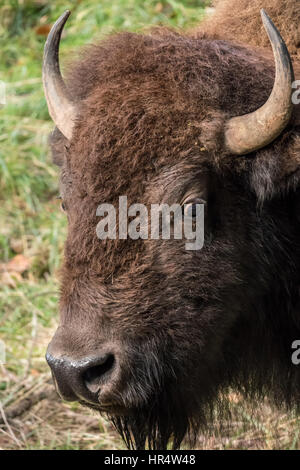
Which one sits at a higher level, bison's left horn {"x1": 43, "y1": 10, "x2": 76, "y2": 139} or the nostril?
bison's left horn {"x1": 43, "y1": 10, "x2": 76, "y2": 139}

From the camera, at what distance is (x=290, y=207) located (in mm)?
3750

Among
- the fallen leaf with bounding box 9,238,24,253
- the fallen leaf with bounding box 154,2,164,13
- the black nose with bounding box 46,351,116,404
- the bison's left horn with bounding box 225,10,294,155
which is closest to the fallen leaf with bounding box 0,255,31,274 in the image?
the fallen leaf with bounding box 9,238,24,253

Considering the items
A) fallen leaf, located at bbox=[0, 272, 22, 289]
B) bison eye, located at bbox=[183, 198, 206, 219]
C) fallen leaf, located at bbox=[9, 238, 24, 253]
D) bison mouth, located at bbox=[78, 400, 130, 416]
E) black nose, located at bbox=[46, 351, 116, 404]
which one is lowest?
bison mouth, located at bbox=[78, 400, 130, 416]

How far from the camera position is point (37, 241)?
7391 mm

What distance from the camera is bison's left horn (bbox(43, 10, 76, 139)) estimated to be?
3867 millimetres

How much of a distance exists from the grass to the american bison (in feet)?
2.20

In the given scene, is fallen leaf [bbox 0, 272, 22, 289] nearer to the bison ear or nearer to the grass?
the grass

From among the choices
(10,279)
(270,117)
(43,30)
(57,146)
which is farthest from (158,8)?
(270,117)

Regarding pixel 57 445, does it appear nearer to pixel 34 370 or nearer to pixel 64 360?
pixel 34 370

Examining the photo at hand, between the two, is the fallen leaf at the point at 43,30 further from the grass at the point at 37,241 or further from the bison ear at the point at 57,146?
the bison ear at the point at 57,146

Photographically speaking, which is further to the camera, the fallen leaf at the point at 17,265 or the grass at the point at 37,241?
the fallen leaf at the point at 17,265

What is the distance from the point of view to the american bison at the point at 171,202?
3.38m
